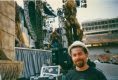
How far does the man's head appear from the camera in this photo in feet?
5.24

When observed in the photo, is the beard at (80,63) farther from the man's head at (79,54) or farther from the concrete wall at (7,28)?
the concrete wall at (7,28)

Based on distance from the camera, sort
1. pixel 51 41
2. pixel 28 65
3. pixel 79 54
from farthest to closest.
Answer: pixel 51 41
pixel 28 65
pixel 79 54

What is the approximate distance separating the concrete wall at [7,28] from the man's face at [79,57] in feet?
4.76

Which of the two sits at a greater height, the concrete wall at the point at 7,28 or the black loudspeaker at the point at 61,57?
the concrete wall at the point at 7,28

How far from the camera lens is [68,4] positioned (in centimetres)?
1656

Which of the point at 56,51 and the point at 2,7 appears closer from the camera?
the point at 2,7

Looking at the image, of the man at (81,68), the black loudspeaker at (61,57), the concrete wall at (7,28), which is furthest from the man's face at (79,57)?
the black loudspeaker at (61,57)

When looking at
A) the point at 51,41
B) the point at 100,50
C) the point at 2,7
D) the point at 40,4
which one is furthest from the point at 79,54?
the point at 100,50

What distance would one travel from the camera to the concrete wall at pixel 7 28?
2.99 m

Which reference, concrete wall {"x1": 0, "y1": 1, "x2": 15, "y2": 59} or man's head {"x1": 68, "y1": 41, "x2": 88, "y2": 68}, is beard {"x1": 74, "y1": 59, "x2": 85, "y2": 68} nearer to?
man's head {"x1": 68, "y1": 41, "x2": 88, "y2": 68}

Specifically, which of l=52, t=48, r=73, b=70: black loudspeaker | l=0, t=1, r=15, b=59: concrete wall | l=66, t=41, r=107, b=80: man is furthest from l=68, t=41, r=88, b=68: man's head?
l=52, t=48, r=73, b=70: black loudspeaker

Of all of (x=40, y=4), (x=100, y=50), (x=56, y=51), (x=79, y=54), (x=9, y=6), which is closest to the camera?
(x=79, y=54)

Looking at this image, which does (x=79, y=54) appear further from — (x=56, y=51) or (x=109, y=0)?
(x=56, y=51)

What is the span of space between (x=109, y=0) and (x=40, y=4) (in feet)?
Answer: 26.0
